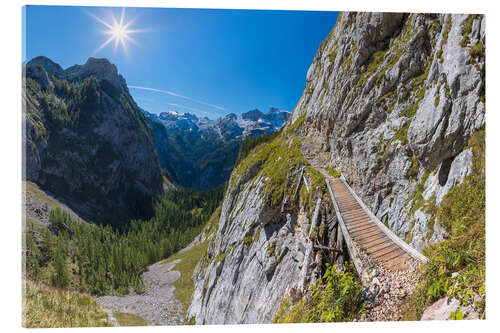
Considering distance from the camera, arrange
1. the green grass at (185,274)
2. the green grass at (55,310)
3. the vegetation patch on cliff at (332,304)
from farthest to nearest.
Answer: the green grass at (185,274) → the green grass at (55,310) → the vegetation patch on cliff at (332,304)

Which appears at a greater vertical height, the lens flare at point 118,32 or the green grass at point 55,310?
the lens flare at point 118,32

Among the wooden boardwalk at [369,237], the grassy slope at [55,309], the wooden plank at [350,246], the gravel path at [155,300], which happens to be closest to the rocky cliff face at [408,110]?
the wooden boardwalk at [369,237]

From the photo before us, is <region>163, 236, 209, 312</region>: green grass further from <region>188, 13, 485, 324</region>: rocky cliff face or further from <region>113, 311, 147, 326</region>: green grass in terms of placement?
<region>188, 13, 485, 324</region>: rocky cliff face

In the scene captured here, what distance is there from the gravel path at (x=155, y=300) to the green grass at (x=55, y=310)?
28020 mm

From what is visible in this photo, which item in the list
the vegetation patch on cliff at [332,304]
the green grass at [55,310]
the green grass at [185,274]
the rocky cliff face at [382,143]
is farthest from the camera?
the green grass at [185,274]

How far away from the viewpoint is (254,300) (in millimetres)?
14055

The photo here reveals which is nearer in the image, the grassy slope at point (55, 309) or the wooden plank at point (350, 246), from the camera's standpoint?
the grassy slope at point (55, 309)

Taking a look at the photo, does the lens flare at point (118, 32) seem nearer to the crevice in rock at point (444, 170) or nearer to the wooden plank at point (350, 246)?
the wooden plank at point (350, 246)

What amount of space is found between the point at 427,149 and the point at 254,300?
13.4 metres

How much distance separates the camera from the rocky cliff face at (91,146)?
100 meters

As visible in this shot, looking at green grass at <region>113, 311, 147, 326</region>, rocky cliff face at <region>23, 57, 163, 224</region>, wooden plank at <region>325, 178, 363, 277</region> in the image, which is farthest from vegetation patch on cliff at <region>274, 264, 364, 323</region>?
rocky cliff face at <region>23, 57, 163, 224</region>

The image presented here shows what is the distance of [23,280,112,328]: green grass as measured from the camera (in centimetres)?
615

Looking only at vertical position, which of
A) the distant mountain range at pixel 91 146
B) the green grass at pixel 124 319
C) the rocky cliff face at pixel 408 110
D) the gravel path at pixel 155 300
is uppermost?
the distant mountain range at pixel 91 146

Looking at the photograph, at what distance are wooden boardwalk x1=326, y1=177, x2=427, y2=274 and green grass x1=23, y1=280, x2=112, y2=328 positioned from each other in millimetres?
9162
